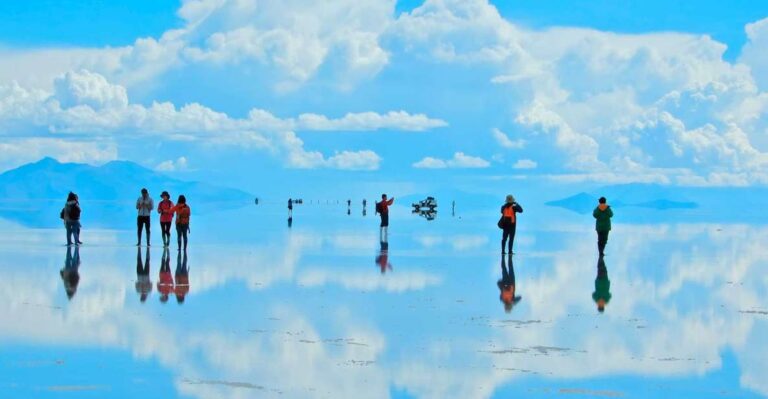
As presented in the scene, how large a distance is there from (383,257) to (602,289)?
972 cm

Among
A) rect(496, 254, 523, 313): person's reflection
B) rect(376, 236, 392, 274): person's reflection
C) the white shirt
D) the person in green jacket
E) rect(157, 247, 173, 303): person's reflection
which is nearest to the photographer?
rect(496, 254, 523, 313): person's reflection

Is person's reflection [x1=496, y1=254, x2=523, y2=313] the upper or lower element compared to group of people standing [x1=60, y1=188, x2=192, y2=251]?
lower

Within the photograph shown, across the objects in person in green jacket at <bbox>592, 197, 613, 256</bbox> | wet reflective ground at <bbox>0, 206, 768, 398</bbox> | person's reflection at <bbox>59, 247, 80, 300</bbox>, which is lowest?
wet reflective ground at <bbox>0, 206, 768, 398</bbox>

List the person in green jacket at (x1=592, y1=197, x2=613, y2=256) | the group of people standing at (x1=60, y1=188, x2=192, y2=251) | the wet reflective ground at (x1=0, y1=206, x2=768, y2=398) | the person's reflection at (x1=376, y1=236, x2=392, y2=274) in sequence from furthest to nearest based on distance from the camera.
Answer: the person in green jacket at (x1=592, y1=197, x2=613, y2=256) < the group of people standing at (x1=60, y1=188, x2=192, y2=251) < the person's reflection at (x1=376, y1=236, x2=392, y2=274) < the wet reflective ground at (x1=0, y1=206, x2=768, y2=398)

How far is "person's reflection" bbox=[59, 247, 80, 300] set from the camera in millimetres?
19688

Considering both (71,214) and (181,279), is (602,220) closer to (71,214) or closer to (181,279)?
(181,279)

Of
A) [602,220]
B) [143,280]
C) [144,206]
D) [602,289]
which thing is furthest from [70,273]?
[602,220]

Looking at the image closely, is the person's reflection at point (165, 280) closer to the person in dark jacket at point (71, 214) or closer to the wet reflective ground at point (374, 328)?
the wet reflective ground at point (374, 328)

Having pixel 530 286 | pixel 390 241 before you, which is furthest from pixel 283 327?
pixel 390 241

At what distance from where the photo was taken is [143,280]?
2173 centimetres

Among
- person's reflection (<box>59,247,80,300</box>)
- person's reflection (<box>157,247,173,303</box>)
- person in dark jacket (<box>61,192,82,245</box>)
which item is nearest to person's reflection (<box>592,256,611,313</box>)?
person's reflection (<box>157,247,173,303</box>)

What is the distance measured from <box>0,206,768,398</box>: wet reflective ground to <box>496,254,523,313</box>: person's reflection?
43mm

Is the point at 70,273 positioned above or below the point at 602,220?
below

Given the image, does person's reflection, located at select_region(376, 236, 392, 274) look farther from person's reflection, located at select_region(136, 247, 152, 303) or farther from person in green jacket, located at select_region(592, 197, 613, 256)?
person in green jacket, located at select_region(592, 197, 613, 256)
